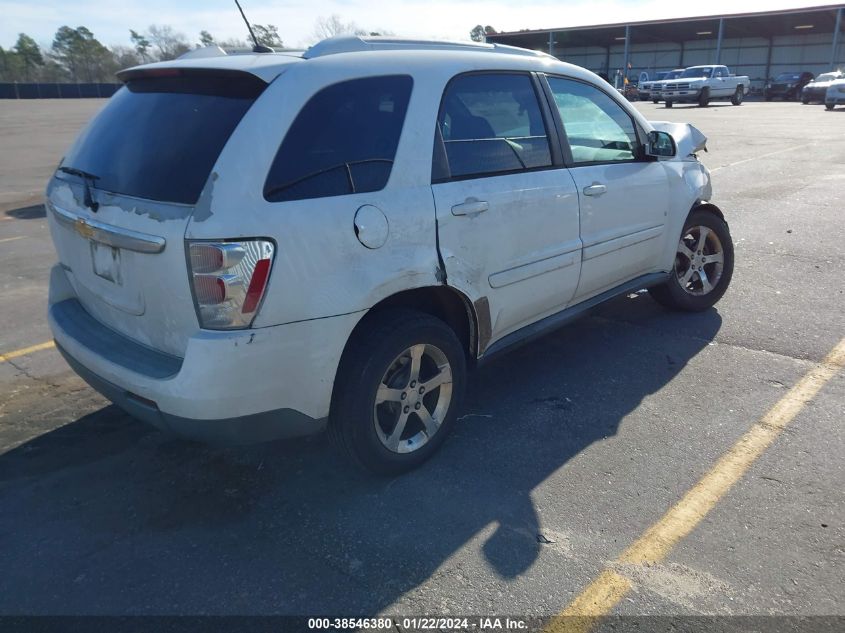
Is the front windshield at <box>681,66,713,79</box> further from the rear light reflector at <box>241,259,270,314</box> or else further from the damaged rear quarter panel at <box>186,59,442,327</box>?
the rear light reflector at <box>241,259,270,314</box>

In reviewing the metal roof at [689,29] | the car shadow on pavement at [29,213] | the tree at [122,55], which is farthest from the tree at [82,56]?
the car shadow on pavement at [29,213]

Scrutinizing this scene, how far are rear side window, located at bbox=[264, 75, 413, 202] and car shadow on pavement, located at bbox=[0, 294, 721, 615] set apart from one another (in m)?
1.40

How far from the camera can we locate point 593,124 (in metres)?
4.33

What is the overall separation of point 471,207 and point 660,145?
6.49 ft

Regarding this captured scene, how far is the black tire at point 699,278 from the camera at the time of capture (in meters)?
5.20

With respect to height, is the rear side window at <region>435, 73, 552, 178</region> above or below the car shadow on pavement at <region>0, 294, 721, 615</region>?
above

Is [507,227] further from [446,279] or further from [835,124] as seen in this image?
[835,124]

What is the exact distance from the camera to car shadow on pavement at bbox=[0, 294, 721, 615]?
262cm

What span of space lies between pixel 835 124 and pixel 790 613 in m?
24.3

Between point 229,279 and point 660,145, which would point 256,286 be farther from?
point 660,145

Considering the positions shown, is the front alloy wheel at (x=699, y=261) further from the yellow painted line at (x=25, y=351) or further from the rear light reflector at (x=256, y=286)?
the yellow painted line at (x=25, y=351)

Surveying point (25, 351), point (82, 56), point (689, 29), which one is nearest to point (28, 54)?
point (82, 56)

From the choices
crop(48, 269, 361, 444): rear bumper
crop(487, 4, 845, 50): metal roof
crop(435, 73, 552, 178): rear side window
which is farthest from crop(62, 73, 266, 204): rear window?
crop(487, 4, 845, 50): metal roof

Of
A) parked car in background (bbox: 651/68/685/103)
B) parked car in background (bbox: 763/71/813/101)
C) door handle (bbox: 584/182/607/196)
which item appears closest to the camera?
door handle (bbox: 584/182/607/196)
